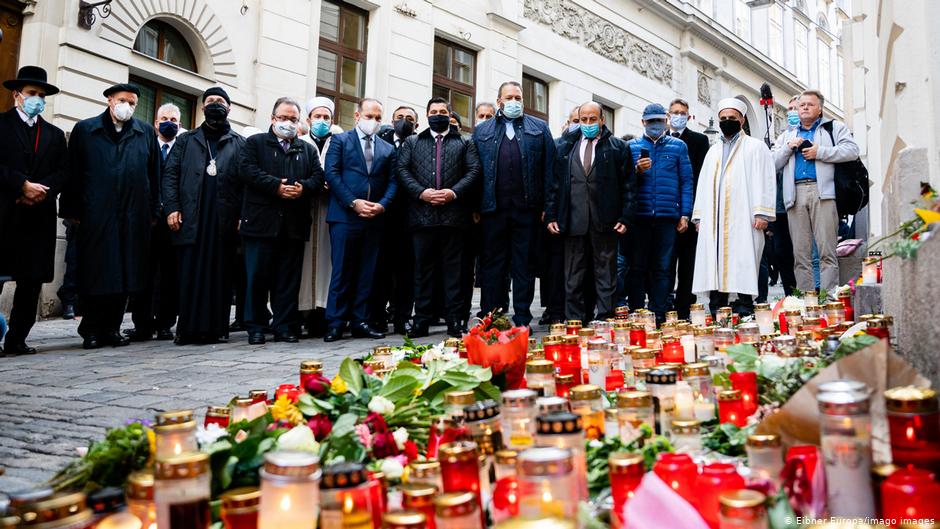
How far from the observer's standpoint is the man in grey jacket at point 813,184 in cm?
668

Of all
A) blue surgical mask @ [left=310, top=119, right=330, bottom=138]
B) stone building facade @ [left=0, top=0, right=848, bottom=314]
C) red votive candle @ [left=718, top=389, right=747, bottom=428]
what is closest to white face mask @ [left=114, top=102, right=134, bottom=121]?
blue surgical mask @ [left=310, top=119, right=330, bottom=138]

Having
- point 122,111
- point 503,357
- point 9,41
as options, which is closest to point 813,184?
point 503,357

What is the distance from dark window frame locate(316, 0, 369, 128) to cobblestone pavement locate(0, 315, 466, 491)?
22.0 ft

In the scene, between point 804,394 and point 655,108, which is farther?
point 655,108

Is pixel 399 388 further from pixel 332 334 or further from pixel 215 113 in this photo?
pixel 215 113

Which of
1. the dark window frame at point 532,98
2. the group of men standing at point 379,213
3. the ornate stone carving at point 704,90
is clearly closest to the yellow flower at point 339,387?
the group of men standing at point 379,213

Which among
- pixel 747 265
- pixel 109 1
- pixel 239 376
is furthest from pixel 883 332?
pixel 109 1

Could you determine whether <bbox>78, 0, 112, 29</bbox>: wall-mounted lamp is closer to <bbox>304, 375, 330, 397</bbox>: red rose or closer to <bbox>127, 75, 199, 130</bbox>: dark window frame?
<bbox>127, 75, 199, 130</bbox>: dark window frame

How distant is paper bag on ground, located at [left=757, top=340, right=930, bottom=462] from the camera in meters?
1.79

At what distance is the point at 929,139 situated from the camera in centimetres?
288

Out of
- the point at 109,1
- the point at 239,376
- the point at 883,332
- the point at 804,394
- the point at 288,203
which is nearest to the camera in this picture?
→ the point at 804,394

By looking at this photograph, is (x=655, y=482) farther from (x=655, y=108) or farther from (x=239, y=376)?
(x=655, y=108)

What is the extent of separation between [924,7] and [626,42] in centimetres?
1688

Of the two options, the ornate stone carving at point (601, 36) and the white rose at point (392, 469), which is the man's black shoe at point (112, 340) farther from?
the ornate stone carving at point (601, 36)
